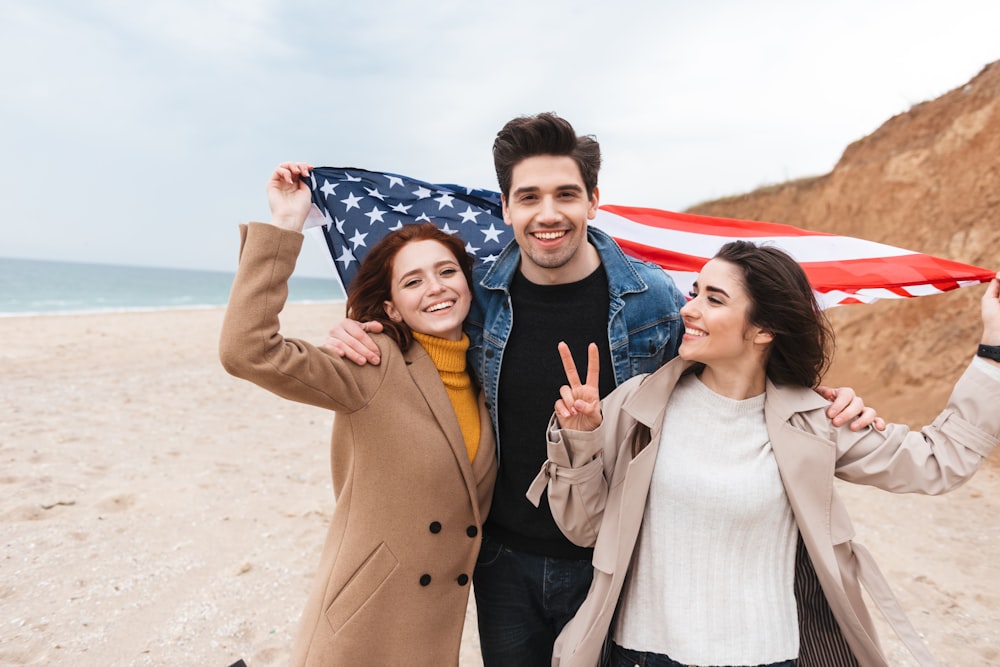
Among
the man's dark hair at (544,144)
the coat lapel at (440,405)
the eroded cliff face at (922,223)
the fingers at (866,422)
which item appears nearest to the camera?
the fingers at (866,422)

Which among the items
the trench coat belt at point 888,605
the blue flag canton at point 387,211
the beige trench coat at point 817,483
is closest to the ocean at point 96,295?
the blue flag canton at point 387,211

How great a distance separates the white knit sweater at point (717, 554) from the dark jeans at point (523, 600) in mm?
373

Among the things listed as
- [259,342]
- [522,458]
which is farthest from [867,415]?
[259,342]

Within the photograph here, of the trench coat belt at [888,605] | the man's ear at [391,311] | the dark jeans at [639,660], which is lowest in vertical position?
the dark jeans at [639,660]

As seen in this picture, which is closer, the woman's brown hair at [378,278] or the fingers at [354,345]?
the fingers at [354,345]

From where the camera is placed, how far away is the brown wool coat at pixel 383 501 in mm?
2232

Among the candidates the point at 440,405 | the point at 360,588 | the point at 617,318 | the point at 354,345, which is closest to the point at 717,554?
the point at 617,318

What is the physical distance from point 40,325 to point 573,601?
24.5m

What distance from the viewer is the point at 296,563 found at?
5070 mm

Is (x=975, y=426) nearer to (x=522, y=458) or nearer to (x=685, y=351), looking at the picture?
(x=685, y=351)

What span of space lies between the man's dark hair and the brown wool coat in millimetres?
1003

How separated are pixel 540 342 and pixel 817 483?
3.99 ft

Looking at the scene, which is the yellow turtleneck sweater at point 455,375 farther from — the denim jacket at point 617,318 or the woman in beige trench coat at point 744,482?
the woman in beige trench coat at point 744,482

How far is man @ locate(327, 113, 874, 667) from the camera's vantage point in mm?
2564
